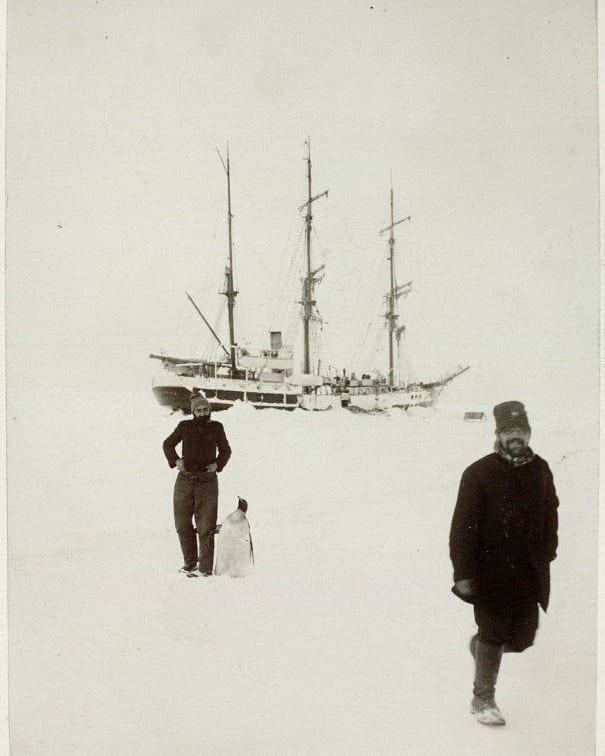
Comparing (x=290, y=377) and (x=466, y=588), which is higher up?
(x=290, y=377)

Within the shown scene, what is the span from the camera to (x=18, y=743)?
245cm

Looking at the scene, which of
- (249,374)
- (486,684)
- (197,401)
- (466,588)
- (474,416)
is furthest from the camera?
(249,374)

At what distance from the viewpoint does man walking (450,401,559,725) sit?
1.92 metres

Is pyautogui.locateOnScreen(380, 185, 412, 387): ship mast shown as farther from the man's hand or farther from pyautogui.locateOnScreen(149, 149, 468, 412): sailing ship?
the man's hand

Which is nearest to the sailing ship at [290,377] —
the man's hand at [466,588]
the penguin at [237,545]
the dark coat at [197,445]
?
the dark coat at [197,445]

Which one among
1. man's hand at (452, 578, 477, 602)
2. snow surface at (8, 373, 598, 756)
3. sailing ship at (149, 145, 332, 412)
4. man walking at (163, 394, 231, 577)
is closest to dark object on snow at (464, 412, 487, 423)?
snow surface at (8, 373, 598, 756)

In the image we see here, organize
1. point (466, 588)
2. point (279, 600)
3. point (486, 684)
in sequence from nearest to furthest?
point (466, 588) < point (486, 684) < point (279, 600)

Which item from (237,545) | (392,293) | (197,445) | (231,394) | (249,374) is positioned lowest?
(237,545)

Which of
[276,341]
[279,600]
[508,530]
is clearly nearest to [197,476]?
[279,600]

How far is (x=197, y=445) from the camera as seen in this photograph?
8.66 feet

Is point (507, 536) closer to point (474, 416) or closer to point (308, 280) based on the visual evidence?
point (474, 416)

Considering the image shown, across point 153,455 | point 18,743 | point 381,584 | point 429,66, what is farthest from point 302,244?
point 18,743

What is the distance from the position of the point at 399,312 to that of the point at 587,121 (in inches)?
46.8

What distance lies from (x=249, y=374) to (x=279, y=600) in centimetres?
106
